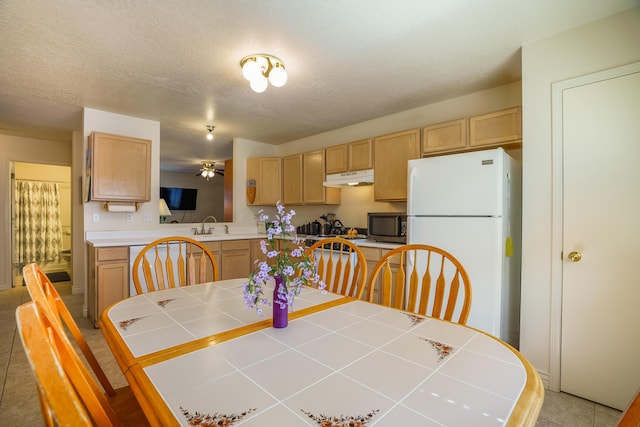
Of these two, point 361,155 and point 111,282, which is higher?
point 361,155

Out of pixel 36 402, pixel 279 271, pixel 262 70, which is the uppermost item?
pixel 262 70

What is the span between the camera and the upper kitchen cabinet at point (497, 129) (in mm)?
2518

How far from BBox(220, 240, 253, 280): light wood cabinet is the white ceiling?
160 cm

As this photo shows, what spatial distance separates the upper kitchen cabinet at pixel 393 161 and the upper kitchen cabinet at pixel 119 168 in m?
2.65

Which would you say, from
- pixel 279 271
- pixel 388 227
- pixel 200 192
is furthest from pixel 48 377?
pixel 200 192

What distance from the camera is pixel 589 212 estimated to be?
1.93 metres

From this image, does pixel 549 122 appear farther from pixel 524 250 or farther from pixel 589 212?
pixel 524 250

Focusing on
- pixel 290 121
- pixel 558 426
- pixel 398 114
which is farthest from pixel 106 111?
pixel 558 426

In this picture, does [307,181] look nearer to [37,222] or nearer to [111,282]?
[111,282]

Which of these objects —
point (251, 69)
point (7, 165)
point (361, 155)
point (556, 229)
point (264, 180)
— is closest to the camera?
point (556, 229)

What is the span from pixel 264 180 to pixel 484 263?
3238 millimetres

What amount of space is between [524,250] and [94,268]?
3.74 meters

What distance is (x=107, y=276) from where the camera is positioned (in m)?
3.00

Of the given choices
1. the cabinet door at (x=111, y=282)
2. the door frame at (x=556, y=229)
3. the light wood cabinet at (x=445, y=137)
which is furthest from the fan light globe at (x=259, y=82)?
the cabinet door at (x=111, y=282)
